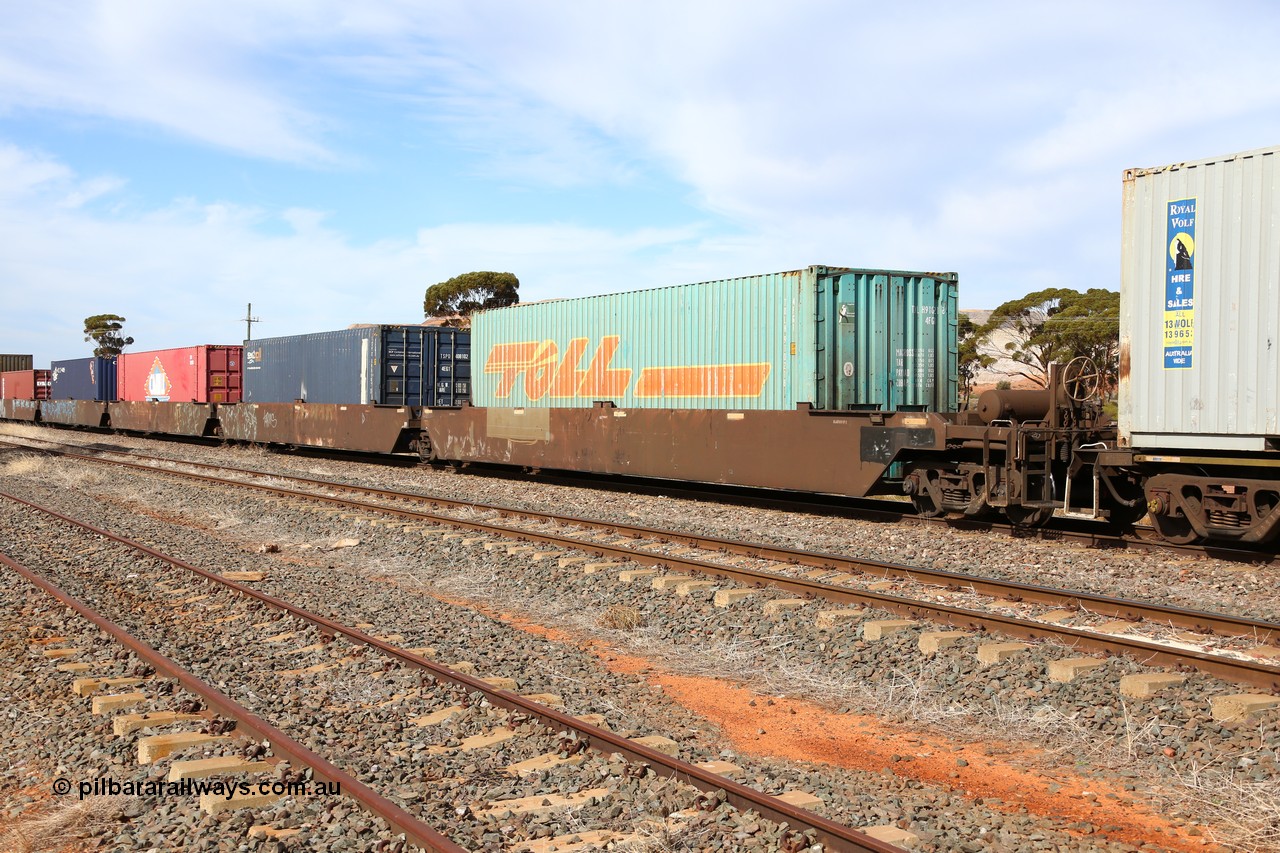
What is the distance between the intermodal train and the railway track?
9.50 ft

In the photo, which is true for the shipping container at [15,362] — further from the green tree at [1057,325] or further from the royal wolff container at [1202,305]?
the royal wolff container at [1202,305]

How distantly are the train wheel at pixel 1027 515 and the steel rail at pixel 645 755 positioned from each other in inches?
317

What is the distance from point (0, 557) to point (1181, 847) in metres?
11.9

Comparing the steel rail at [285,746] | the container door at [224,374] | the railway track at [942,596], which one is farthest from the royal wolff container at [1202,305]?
the container door at [224,374]

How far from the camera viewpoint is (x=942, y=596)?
346 inches

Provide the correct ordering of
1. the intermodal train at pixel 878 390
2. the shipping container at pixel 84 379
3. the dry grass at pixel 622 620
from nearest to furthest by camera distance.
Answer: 1. the dry grass at pixel 622 620
2. the intermodal train at pixel 878 390
3. the shipping container at pixel 84 379

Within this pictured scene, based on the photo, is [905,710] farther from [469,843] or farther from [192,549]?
[192,549]

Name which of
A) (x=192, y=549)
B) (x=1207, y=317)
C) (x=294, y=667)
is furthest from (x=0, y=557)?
(x=1207, y=317)

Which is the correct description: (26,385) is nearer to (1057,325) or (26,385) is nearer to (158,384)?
(158,384)

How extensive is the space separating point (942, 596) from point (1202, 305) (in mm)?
4321

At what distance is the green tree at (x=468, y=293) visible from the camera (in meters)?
70.6

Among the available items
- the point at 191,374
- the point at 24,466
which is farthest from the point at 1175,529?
the point at 191,374

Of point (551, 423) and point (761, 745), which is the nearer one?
point (761, 745)

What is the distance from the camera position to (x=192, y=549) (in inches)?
479
